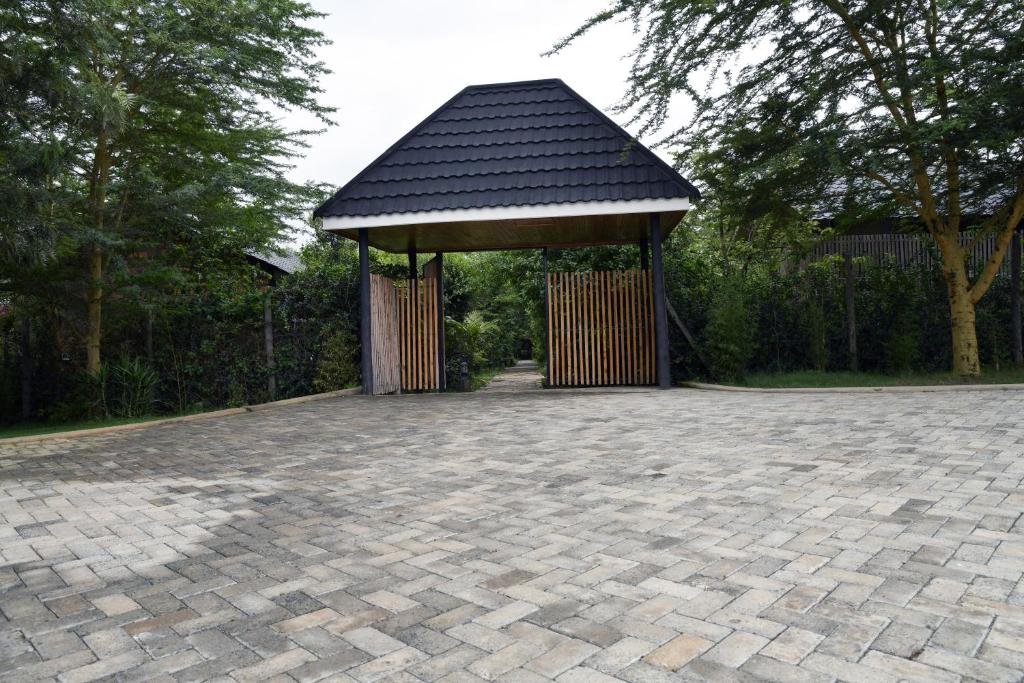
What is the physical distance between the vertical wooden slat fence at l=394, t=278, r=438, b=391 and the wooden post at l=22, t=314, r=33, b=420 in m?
5.91

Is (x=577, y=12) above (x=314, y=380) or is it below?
above

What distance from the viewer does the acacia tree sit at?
8.77 m

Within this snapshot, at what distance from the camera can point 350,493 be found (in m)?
4.32

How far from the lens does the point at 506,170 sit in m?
10.9

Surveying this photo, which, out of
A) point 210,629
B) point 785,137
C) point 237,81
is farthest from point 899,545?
point 237,81

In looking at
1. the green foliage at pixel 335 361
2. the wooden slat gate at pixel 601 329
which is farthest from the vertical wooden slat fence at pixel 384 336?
the wooden slat gate at pixel 601 329

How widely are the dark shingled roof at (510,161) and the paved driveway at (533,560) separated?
214 inches

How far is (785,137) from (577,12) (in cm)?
361

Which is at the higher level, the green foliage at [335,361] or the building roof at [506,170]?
the building roof at [506,170]

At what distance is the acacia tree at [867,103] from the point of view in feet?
28.8

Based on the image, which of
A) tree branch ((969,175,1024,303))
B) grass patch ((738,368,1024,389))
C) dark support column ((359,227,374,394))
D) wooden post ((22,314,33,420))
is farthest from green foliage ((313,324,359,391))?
tree branch ((969,175,1024,303))

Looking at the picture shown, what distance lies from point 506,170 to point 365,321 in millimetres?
3327

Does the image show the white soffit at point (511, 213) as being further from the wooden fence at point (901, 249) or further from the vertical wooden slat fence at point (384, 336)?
the wooden fence at point (901, 249)

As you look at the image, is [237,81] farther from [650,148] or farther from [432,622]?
[432,622]
